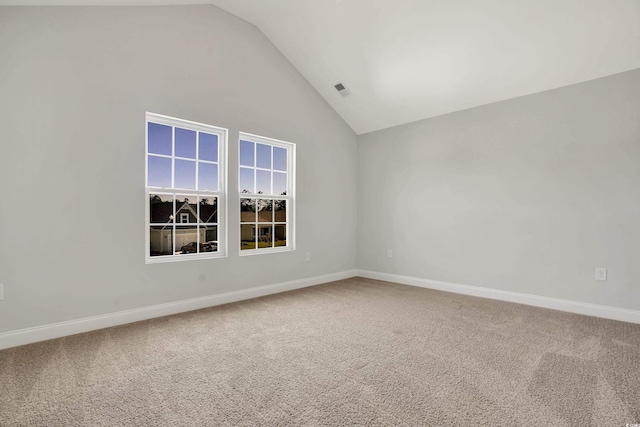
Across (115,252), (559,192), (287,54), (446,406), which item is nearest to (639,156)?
(559,192)

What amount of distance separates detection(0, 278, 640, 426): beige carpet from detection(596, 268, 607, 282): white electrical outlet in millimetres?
441

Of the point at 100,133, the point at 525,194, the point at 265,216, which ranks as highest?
the point at 100,133

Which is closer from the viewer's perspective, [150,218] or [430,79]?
[150,218]

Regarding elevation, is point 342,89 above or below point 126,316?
above

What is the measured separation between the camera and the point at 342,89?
449cm

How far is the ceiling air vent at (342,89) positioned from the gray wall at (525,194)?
95 cm

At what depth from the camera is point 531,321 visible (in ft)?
9.79

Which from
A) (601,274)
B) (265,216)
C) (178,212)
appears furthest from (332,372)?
(601,274)

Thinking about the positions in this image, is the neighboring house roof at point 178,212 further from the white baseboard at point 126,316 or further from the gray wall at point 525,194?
the gray wall at point 525,194

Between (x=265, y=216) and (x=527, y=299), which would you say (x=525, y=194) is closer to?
(x=527, y=299)

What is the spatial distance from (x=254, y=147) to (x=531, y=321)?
12.4 ft

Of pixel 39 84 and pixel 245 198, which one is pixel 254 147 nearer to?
pixel 245 198

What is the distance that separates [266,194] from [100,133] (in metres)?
1.99

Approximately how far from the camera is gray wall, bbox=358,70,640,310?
10.1ft
